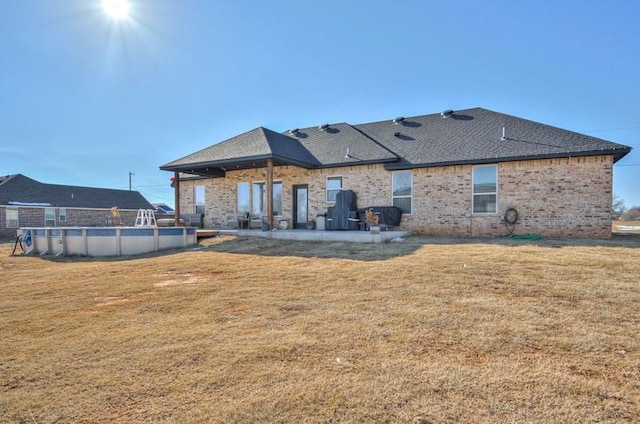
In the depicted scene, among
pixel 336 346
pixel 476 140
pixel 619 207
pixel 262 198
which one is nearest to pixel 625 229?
pixel 476 140

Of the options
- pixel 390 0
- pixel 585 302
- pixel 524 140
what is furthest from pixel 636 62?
pixel 585 302

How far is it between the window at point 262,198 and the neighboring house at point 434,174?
2.1 inches

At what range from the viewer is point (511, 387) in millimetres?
2590

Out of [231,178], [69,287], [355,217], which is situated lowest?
[69,287]

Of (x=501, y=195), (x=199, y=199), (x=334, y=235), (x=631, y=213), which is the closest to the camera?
(x=334, y=235)

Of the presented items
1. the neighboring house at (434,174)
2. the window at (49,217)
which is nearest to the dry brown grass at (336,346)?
the neighboring house at (434,174)

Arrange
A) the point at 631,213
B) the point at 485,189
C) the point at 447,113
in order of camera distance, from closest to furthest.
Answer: the point at 485,189, the point at 447,113, the point at 631,213

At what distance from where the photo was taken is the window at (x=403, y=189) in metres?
13.7

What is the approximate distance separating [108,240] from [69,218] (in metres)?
21.8

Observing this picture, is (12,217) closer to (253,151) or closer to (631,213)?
(253,151)

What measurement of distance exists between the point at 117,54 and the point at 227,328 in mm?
12701

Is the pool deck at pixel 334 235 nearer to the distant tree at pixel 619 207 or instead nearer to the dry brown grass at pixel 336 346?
the dry brown grass at pixel 336 346

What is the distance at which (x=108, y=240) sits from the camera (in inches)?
477

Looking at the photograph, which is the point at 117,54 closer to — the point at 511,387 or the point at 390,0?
the point at 390,0
